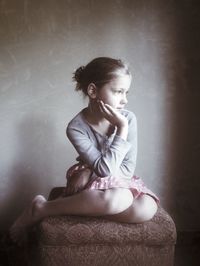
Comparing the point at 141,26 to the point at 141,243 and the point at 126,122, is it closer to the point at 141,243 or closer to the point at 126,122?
the point at 126,122

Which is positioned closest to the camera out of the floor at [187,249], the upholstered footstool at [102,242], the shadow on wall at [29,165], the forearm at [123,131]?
the upholstered footstool at [102,242]

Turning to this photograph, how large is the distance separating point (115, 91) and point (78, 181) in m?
0.36

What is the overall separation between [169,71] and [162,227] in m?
0.80

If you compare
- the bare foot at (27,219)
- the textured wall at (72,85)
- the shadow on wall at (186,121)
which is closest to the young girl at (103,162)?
the bare foot at (27,219)

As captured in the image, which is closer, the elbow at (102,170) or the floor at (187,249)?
the elbow at (102,170)

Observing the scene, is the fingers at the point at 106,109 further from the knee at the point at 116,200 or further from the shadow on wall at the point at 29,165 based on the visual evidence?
the shadow on wall at the point at 29,165

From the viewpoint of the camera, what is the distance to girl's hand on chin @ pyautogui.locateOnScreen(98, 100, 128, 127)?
1398mm

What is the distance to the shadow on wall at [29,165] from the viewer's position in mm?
1814

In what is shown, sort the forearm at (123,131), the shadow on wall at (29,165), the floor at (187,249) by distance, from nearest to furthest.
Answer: the forearm at (123,131) < the floor at (187,249) < the shadow on wall at (29,165)

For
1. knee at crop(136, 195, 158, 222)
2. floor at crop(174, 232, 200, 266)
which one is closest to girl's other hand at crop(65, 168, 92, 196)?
knee at crop(136, 195, 158, 222)

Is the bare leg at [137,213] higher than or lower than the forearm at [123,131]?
lower

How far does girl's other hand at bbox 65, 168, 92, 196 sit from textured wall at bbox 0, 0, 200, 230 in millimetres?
441

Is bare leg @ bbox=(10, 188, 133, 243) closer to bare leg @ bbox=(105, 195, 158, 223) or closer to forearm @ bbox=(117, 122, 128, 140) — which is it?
bare leg @ bbox=(105, 195, 158, 223)

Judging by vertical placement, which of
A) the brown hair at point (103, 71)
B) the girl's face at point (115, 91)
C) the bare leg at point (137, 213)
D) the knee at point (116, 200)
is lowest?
the bare leg at point (137, 213)
